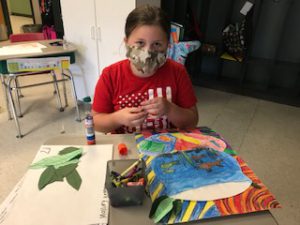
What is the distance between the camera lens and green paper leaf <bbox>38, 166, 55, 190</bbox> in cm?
75

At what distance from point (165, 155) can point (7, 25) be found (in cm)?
546

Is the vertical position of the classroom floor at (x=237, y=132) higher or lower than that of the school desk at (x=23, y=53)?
lower

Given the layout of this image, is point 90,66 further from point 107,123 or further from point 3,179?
point 107,123

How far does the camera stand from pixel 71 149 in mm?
905

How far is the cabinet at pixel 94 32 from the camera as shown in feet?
7.75

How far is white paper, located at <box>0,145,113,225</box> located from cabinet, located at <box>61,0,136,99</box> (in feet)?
5.98

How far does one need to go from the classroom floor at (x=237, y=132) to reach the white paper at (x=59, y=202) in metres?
1.23

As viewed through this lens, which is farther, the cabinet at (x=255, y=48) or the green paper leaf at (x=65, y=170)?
the cabinet at (x=255, y=48)

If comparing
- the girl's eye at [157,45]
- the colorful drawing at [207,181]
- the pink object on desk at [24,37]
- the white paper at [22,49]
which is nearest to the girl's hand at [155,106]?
the colorful drawing at [207,181]

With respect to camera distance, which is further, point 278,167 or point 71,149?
point 278,167

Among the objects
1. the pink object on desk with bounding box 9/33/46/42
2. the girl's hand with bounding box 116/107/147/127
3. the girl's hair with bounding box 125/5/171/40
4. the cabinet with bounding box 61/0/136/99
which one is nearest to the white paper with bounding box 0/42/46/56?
the pink object on desk with bounding box 9/33/46/42

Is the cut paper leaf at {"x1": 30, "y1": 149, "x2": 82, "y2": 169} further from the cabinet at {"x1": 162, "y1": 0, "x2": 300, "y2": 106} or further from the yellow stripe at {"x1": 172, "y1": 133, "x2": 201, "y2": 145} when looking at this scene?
the cabinet at {"x1": 162, "y1": 0, "x2": 300, "y2": 106}

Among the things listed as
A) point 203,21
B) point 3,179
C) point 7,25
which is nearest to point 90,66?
point 3,179

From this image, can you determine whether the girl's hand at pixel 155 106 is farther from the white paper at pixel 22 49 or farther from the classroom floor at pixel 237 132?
the white paper at pixel 22 49
